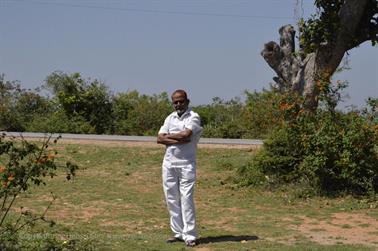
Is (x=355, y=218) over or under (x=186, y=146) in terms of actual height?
under

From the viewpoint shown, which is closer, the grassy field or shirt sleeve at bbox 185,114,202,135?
shirt sleeve at bbox 185,114,202,135

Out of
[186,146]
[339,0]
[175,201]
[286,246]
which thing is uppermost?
[339,0]

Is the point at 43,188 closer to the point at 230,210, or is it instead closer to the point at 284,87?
the point at 230,210

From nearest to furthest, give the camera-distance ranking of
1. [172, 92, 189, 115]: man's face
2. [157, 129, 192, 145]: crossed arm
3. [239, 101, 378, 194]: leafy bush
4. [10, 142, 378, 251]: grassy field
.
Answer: [157, 129, 192, 145]: crossed arm < [172, 92, 189, 115]: man's face < [10, 142, 378, 251]: grassy field < [239, 101, 378, 194]: leafy bush

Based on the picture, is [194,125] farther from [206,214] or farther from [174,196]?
[206,214]

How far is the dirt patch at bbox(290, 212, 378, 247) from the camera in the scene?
8.52 meters

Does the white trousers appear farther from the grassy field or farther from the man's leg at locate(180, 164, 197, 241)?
the grassy field

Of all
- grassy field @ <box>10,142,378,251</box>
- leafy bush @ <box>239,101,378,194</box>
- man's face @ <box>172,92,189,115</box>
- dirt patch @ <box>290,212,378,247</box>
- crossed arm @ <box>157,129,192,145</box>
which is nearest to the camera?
crossed arm @ <box>157,129,192,145</box>

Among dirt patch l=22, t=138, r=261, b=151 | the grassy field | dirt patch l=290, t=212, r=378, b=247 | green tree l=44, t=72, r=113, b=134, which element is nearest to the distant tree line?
green tree l=44, t=72, r=113, b=134

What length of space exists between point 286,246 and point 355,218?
8.72ft

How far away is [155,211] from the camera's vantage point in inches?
420

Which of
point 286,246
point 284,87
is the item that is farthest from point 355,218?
point 284,87

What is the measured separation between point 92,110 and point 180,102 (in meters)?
22.5

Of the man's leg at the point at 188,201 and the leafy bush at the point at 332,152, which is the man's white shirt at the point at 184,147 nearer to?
the man's leg at the point at 188,201
